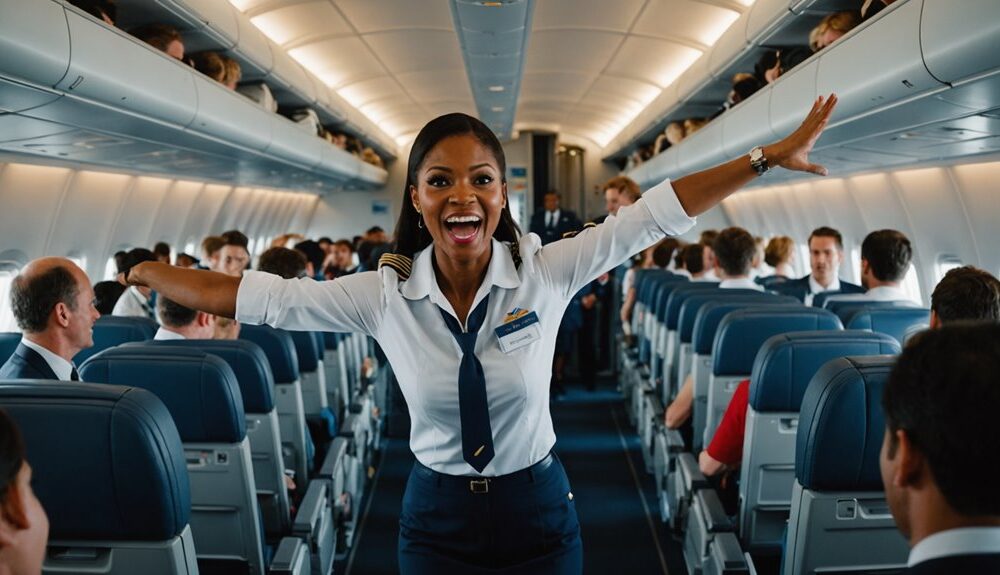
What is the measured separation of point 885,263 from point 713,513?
1.97 m

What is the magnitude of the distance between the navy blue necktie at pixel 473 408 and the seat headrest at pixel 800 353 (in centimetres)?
167

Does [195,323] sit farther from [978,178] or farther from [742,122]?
[978,178]

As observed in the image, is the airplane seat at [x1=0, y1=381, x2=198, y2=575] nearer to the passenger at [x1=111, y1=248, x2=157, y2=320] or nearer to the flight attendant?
the flight attendant

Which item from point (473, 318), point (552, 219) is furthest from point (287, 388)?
point (552, 219)

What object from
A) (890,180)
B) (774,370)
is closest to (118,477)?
(774,370)

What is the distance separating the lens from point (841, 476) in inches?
94.7

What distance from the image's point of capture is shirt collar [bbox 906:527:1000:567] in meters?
1.17

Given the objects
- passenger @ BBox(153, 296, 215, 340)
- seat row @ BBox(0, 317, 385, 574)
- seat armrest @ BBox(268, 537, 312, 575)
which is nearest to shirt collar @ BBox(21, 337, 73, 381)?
seat row @ BBox(0, 317, 385, 574)

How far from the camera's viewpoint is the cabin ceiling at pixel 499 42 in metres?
7.66

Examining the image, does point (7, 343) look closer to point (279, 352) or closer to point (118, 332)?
point (118, 332)

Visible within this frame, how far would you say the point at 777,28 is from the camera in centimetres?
534

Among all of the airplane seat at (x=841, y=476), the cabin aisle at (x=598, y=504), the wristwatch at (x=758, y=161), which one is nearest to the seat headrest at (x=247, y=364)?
the cabin aisle at (x=598, y=504)

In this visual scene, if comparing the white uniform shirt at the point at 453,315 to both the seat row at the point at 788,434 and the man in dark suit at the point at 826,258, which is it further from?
the man in dark suit at the point at 826,258

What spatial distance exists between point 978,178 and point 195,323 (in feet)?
19.8
